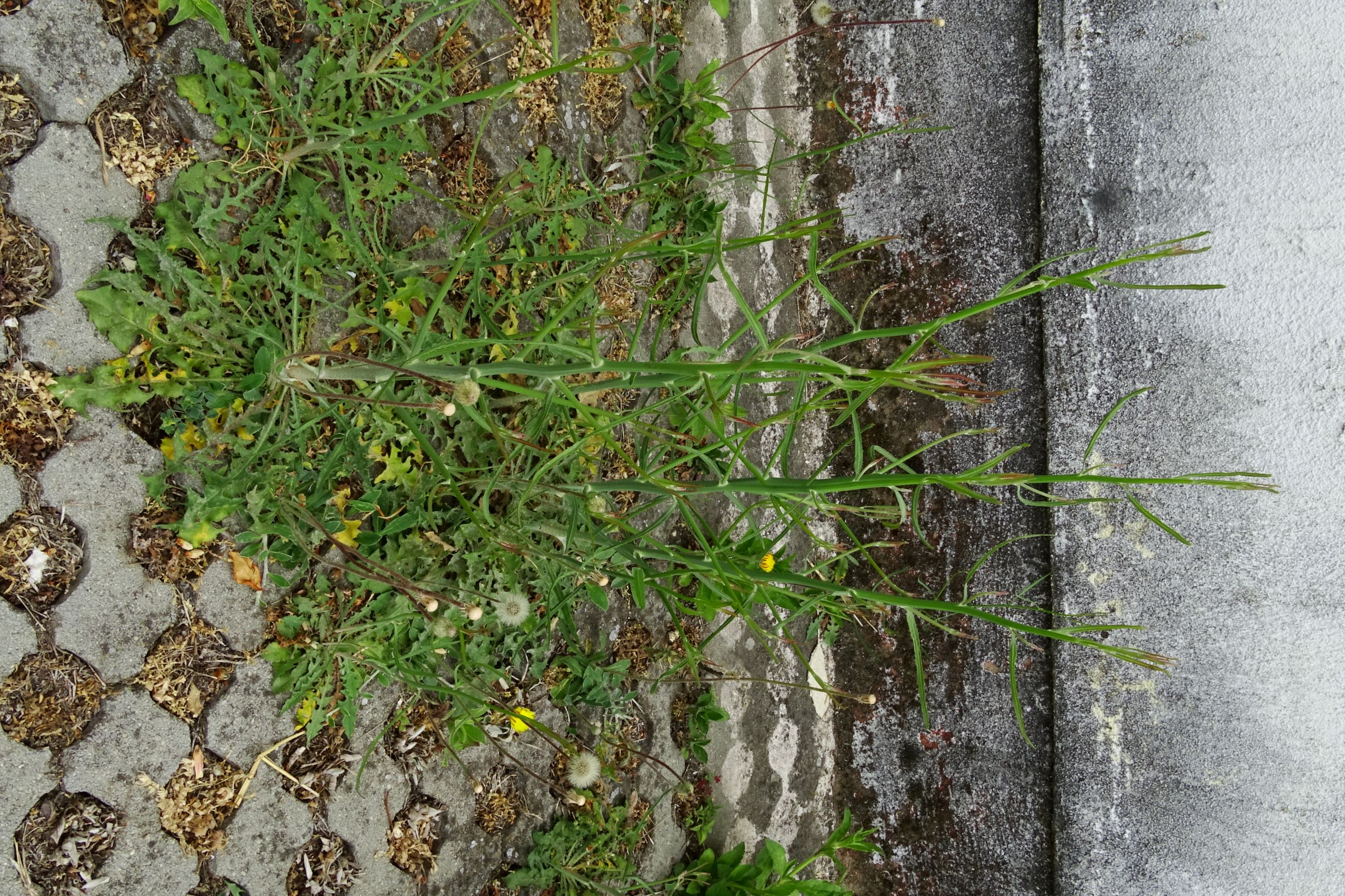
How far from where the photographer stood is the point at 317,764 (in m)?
1.73

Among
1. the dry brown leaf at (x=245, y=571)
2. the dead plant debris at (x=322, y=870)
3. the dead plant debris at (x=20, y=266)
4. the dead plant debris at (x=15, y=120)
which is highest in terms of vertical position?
the dead plant debris at (x=15, y=120)

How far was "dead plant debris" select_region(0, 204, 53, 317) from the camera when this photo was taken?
1.40 metres

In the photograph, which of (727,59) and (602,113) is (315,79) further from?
(727,59)

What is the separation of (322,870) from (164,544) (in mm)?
759

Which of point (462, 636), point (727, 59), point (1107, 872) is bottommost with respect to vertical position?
point (1107, 872)

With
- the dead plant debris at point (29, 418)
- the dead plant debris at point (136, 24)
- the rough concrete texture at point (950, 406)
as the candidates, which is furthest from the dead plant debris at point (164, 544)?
the rough concrete texture at point (950, 406)

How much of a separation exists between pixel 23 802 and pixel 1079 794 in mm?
2301

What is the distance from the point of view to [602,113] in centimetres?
224

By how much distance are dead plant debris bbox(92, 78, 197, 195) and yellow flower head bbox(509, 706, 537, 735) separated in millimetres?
1236

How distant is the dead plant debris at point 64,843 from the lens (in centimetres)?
141

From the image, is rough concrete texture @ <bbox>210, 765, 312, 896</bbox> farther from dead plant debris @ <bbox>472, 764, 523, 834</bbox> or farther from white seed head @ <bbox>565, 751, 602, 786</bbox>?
white seed head @ <bbox>565, 751, 602, 786</bbox>

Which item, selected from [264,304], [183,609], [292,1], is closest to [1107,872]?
[183,609]

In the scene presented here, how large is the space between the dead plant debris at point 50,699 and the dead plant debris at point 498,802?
2.78 feet

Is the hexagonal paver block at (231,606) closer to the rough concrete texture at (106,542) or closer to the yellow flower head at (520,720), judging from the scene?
the rough concrete texture at (106,542)
